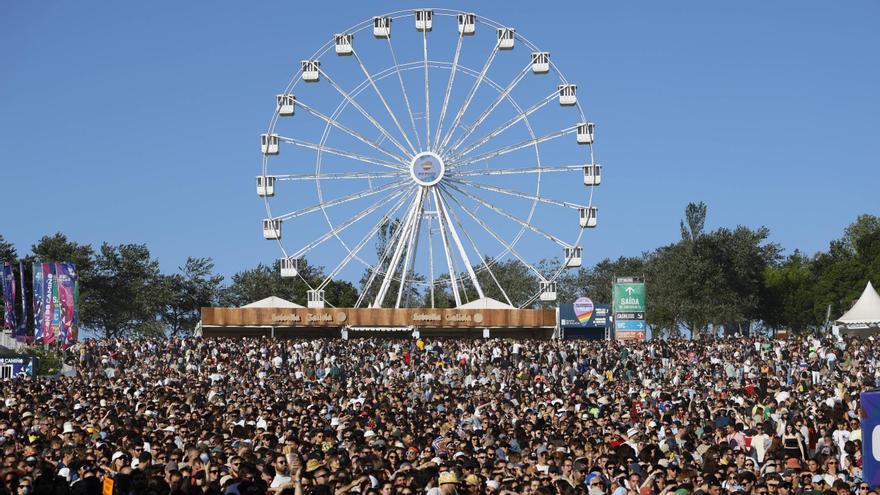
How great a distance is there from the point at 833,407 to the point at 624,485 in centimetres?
1157

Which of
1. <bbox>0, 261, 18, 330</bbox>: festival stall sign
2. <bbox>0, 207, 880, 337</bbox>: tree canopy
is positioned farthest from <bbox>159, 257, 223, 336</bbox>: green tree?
<bbox>0, 261, 18, 330</bbox>: festival stall sign

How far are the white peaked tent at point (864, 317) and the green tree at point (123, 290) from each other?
6100 cm

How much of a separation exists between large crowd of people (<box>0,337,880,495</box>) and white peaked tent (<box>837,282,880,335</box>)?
51.5 ft

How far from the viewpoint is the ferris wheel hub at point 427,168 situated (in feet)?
199

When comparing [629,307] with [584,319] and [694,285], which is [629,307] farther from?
[694,285]

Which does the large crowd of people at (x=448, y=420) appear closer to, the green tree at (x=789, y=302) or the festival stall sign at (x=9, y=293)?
the festival stall sign at (x=9, y=293)

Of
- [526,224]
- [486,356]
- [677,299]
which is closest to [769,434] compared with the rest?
[486,356]

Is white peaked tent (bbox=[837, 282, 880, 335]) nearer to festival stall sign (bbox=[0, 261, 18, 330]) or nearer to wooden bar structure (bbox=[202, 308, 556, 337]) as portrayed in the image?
wooden bar structure (bbox=[202, 308, 556, 337])

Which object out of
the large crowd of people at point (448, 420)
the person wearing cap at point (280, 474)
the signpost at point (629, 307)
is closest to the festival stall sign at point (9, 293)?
the large crowd of people at point (448, 420)

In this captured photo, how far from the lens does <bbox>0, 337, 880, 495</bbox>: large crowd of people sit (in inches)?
602

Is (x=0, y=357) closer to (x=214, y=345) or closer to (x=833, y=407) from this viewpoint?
(x=214, y=345)

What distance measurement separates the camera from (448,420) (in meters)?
26.2

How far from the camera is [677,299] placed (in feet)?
347

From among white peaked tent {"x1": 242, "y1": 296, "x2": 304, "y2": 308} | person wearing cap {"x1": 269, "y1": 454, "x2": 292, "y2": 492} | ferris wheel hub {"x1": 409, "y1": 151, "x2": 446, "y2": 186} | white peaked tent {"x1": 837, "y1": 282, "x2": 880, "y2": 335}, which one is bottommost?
person wearing cap {"x1": 269, "y1": 454, "x2": 292, "y2": 492}
